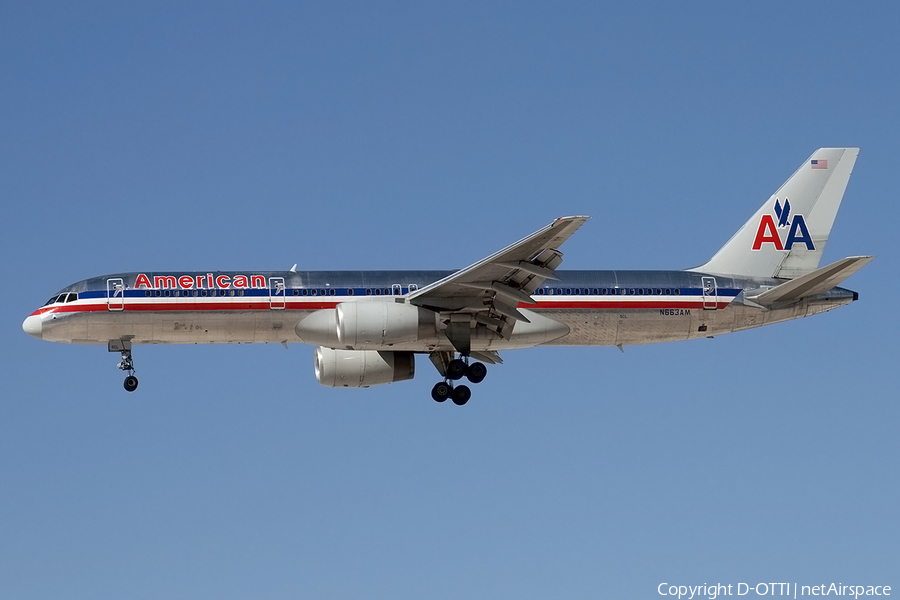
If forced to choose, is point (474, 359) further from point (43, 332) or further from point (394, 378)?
point (43, 332)

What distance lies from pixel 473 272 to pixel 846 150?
18027 millimetres

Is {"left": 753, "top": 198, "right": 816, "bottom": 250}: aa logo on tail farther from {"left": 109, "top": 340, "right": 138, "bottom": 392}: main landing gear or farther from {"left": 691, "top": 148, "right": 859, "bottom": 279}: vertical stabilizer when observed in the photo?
{"left": 109, "top": 340, "right": 138, "bottom": 392}: main landing gear

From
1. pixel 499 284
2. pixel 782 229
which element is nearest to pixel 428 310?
pixel 499 284

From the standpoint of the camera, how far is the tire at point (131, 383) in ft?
137

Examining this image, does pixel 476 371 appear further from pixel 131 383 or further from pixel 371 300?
pixel 131 383

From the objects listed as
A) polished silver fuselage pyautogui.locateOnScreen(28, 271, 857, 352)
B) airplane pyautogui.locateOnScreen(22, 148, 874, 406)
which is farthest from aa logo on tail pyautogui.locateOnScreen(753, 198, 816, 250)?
polished silver fuselage pyautogui.locateOnScreen(28, 271, 857, 352)

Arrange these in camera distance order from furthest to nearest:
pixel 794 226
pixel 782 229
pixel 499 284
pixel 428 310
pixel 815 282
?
pixel 794 226
pixel 782 229
pixel 815 282
pixel 428 310
pixel 499 284

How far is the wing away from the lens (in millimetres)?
37188

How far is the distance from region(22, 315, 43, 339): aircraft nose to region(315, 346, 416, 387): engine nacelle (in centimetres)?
925

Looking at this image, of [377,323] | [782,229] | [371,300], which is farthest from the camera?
[782,229]

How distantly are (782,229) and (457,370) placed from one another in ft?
46.1

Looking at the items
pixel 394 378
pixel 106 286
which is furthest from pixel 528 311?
pixel 106 286

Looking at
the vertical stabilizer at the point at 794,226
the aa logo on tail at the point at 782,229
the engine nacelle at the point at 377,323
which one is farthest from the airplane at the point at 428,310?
the aa logo on tail at the point at 782,229

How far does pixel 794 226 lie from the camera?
4697cm
